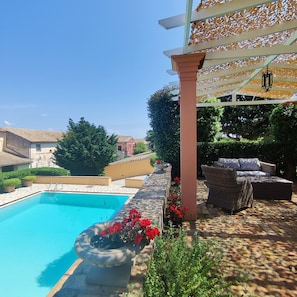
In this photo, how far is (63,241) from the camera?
819cm

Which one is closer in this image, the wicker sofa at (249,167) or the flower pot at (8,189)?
the wicker sofa at (249,167)

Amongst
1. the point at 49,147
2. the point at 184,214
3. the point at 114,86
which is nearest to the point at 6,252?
the point at 184,214

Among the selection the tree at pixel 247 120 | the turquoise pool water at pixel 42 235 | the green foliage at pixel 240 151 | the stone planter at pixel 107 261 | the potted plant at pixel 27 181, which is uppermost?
the tree at pixel 247 120

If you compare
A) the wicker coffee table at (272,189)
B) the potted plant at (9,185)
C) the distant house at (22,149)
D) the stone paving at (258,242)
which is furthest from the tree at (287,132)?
the distant house at (22,149)

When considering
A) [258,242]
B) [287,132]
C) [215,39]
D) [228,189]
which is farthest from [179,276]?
[287,132]

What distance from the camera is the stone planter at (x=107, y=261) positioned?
1.54 m

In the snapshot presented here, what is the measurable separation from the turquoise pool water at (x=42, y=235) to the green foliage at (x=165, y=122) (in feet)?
12.0

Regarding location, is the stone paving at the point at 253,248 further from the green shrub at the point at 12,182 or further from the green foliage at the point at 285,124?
the green shrub at the point at 12,182

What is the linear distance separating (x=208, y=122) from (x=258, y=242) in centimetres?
709

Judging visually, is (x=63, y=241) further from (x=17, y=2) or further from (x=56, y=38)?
(x=56, y=38)

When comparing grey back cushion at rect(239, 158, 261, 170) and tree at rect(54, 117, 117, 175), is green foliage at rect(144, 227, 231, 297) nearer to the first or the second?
grey back cushion at rect(239, 158, 261, 170)

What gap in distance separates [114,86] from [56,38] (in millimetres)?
23596

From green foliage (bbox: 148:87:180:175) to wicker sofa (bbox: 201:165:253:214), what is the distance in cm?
334

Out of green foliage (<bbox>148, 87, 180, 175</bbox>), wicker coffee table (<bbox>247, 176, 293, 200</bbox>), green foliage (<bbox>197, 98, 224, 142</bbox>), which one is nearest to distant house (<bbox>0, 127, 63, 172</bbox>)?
green foliage (<bbox>148, 87, 180, 175</bbox>)
